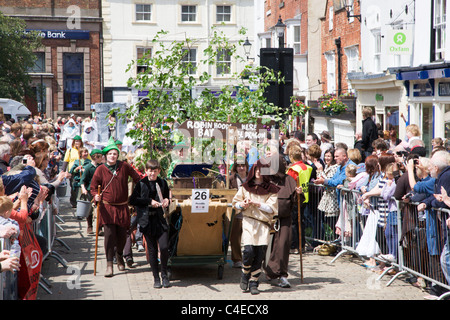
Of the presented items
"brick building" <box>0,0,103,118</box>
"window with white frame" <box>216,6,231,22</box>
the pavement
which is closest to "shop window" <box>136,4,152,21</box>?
"brick building" <box>0,0,103,118</box>

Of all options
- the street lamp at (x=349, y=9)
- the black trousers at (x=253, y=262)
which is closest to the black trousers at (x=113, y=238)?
the black trousers at (x=253, y=262)

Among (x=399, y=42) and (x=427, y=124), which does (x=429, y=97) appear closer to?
(x=427, y=124)

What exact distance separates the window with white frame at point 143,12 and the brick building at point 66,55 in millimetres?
2496

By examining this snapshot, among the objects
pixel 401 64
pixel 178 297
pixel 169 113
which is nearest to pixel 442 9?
pixel 401 64

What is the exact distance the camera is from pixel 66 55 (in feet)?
141

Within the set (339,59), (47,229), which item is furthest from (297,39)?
(47,229)

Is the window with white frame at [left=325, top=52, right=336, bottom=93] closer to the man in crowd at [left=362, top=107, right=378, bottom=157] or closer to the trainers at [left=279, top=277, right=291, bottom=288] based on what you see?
the man in crowd at [left=362, top=107, right=378, bottom=157]

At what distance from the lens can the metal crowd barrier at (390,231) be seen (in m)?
7.66

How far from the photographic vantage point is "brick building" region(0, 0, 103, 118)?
1635 inches

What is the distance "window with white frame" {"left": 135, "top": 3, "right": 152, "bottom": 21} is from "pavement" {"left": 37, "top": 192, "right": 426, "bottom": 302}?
33.7 meters

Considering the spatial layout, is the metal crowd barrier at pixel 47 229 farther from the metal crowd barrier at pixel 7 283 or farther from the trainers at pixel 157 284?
the metal crowd barrier at pixel 7 283

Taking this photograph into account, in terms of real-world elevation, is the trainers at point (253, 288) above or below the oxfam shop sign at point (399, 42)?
below

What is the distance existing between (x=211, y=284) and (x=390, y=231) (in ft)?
8.32

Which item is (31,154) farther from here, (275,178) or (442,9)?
(442,9)
